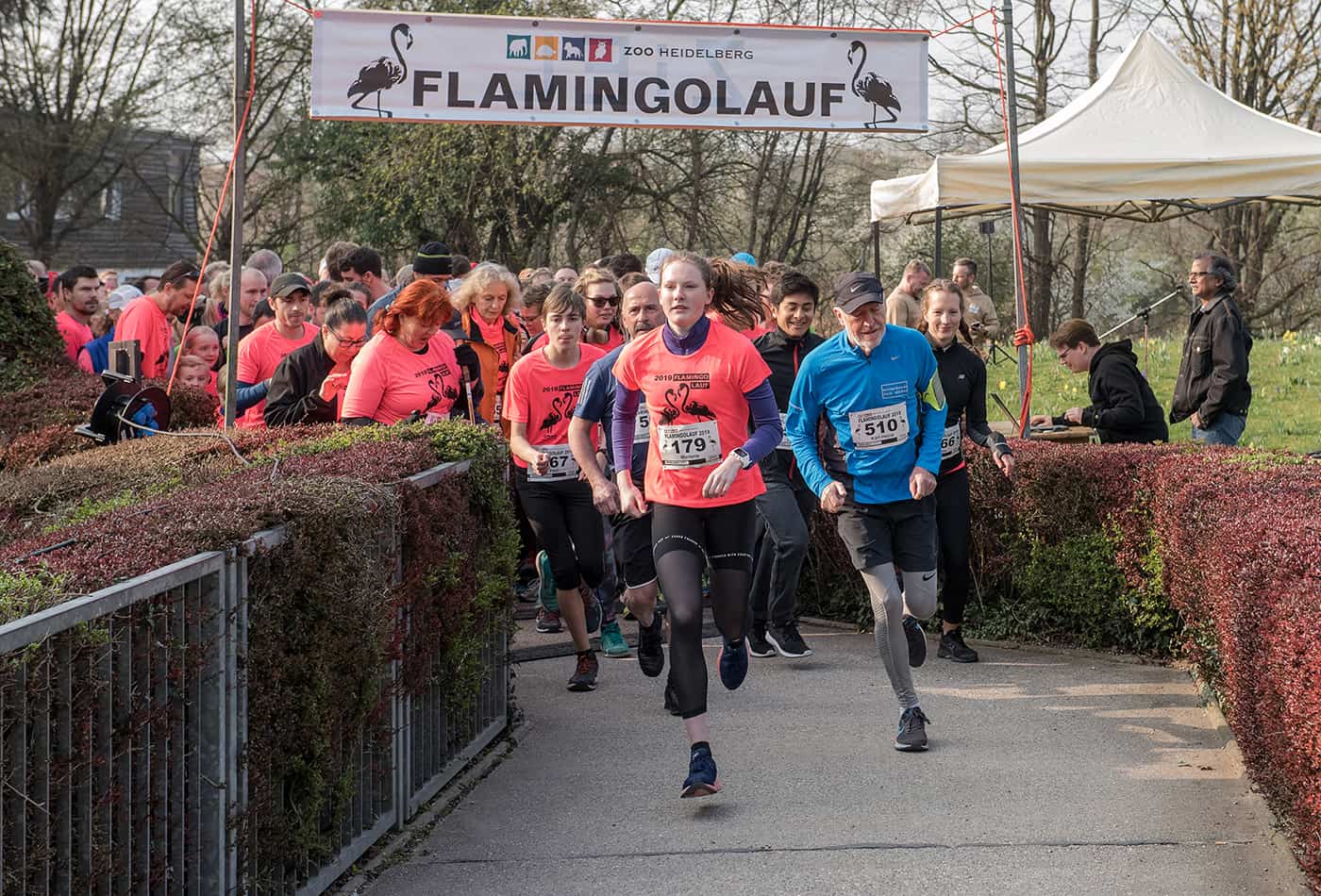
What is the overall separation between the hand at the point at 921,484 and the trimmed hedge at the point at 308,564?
1.72m

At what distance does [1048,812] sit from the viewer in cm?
560

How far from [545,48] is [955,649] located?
4.03 m

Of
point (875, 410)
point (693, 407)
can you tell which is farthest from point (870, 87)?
point (693, 407)

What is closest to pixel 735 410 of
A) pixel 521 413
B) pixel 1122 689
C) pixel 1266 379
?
pixel 521 413

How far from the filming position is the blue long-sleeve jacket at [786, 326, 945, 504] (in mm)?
6660

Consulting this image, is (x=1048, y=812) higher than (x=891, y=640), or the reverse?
(x=891, y=640)

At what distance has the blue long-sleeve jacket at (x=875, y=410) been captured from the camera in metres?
6.66

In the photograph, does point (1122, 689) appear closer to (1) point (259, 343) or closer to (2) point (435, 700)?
(2) point (435, 700)

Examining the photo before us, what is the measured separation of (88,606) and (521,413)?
4.43 meters

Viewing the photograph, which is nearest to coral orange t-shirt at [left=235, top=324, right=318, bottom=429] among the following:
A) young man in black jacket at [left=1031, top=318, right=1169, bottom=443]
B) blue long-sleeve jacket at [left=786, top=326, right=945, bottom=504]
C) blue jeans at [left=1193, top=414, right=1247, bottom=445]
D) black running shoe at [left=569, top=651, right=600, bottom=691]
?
black running shoe at [left=569, top=651, right=600, bottom=691]

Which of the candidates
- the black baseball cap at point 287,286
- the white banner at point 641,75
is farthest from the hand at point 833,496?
the black baseball cap at point 287,286

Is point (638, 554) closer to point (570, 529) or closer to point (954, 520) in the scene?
point (570, 529)

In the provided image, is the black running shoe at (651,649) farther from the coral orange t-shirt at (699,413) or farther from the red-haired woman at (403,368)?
the red-haired woman at (403,368)

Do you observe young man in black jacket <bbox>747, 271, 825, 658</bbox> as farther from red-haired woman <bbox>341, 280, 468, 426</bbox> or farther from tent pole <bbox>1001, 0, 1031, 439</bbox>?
red-haired woman <bbox>341, 280, 468, 426</bbox>
